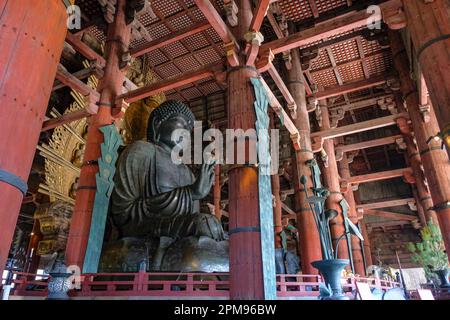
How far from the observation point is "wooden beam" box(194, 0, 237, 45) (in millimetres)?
4402

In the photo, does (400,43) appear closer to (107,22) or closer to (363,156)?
(107,22)

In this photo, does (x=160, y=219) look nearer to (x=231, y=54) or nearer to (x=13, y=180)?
(x=231, y=54)

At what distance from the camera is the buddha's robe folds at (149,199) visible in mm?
5047

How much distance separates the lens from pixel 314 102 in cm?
815

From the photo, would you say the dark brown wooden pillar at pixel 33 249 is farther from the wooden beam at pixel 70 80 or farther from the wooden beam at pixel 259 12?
the wooden beam at pixel 259 12

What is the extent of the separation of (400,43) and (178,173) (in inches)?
226

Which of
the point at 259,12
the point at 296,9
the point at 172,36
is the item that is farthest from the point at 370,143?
the point at 259,12

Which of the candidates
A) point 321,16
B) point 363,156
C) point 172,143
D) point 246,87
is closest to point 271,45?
point 246,87

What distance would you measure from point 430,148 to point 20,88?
263 inches

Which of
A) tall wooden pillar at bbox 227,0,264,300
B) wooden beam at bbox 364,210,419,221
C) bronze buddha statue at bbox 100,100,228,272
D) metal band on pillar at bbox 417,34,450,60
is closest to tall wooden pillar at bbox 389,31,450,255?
metal band on pillar at bbox 417,34,450,60

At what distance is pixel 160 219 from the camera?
204 inches

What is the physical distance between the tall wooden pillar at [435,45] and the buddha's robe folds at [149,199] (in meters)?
3.32

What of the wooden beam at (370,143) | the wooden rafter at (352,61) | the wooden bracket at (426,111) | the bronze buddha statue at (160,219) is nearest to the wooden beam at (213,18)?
the bronze buddha statue at (160,219)

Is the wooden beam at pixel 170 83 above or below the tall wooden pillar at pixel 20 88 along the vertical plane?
above
